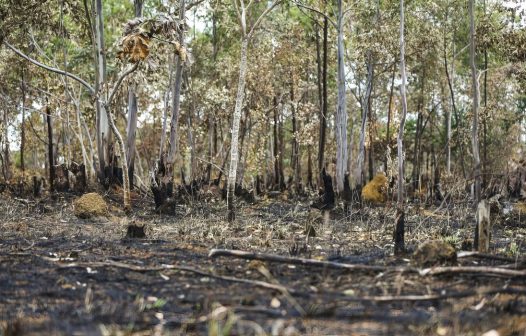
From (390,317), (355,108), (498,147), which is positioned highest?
(355,108)

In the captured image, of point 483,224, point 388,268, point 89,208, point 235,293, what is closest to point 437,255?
point 388,268

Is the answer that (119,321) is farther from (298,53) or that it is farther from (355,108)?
(355,108)

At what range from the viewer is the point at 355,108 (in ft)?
114

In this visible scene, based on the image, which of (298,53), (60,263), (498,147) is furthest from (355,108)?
(60,263)

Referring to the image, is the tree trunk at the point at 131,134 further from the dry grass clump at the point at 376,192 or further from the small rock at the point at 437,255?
the small rock at the point at 437,255

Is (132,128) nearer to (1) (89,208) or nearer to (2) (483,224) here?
(1) (89,208)

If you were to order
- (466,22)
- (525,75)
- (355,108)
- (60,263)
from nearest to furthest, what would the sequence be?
(60,263) → (525,75) → (466,22) → (355,108)

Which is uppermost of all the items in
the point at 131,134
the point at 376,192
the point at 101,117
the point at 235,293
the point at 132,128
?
the point at 101,117

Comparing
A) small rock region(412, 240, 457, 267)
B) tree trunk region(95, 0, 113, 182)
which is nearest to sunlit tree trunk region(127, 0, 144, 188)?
tree trunk region(95, 0, 113, 182)

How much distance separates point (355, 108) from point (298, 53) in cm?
1075

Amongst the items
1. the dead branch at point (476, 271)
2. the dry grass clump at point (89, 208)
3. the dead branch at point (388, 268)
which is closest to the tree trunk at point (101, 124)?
the dry grass clump at point (89, 208)

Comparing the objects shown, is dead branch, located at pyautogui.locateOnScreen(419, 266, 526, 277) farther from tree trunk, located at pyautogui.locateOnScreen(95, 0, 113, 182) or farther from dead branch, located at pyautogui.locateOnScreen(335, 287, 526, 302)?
tree trunk, located at pyautogui.locateOnScreen(95, 0, 113, 182)

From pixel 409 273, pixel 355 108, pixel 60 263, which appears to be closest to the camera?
pixel 409 273

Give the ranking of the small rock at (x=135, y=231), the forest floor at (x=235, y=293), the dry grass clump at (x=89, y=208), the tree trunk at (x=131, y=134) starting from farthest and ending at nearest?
the tree trunk at (x=131, y=134) → the dry grass clump at (x=89, y=208) → the small rock at (x=135, y=231) → the forest floor at (x=235, y=293)
